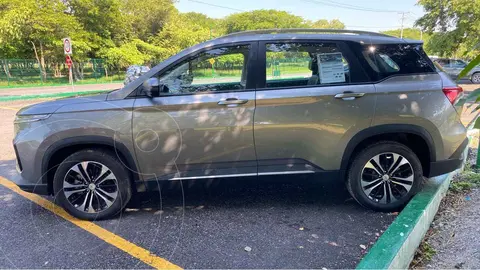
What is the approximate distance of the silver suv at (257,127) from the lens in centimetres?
331

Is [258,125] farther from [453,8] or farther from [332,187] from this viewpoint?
[453,8]

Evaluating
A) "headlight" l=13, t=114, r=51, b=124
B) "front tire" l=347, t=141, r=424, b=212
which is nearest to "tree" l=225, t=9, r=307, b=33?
"front tire" l=347, t=141, r=424, b=212

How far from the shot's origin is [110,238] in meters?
3.12

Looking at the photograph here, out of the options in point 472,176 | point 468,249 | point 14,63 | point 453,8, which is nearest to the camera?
point 468,249

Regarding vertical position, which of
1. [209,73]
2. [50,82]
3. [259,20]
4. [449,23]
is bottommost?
[50,82]

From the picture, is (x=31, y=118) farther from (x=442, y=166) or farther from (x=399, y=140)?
(x=442, y=166)

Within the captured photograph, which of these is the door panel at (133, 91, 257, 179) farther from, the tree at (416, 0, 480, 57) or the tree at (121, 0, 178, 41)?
the tree at (121, 0, 178, 41)

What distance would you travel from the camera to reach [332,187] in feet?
14.0

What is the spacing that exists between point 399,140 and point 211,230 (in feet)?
7.02

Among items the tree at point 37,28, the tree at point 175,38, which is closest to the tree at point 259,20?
the tree at point 175,38

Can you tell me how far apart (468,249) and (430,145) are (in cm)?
115

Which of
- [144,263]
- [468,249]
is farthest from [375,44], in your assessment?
[144,263]

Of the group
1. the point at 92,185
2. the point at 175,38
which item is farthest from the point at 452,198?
the point at 175,38

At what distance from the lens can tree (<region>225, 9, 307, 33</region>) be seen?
73562 millimetres
